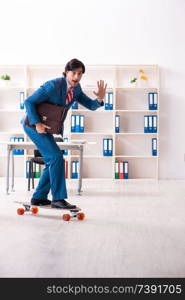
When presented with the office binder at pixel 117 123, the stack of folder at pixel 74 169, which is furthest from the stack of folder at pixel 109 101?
the stack of folder at pixel 74 169

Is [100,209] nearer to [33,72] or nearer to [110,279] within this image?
[110,279]

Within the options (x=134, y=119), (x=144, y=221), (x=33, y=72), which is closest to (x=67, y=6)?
(x=33, y=72)

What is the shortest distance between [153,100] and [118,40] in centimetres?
114

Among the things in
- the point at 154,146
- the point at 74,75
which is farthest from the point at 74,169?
the point at 74,75

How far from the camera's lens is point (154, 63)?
8141 mm

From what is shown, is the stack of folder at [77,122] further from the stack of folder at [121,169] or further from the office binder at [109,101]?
the stack of folder at [121,169]

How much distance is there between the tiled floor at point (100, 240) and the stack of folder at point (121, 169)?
2468mm

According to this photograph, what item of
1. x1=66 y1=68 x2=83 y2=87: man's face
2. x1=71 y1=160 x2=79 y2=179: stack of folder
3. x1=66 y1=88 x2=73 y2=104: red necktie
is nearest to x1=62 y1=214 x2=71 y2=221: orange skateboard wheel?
x1=66 y1=88 x2=73 y2=104: red necktie

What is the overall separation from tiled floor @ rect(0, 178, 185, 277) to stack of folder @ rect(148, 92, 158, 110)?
268cm

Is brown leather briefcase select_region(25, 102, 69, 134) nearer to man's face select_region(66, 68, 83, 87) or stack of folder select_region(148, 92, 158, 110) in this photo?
man's face select_region(66, 68, 83, 87)

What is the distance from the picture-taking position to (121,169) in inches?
315

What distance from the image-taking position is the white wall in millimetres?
8148

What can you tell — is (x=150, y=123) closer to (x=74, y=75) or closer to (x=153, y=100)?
(x=153, y=100)

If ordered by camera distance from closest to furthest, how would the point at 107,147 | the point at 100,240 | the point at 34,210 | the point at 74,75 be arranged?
the point at 100,240
the point at 74,75
the point at 34,210
the point at 107,147
